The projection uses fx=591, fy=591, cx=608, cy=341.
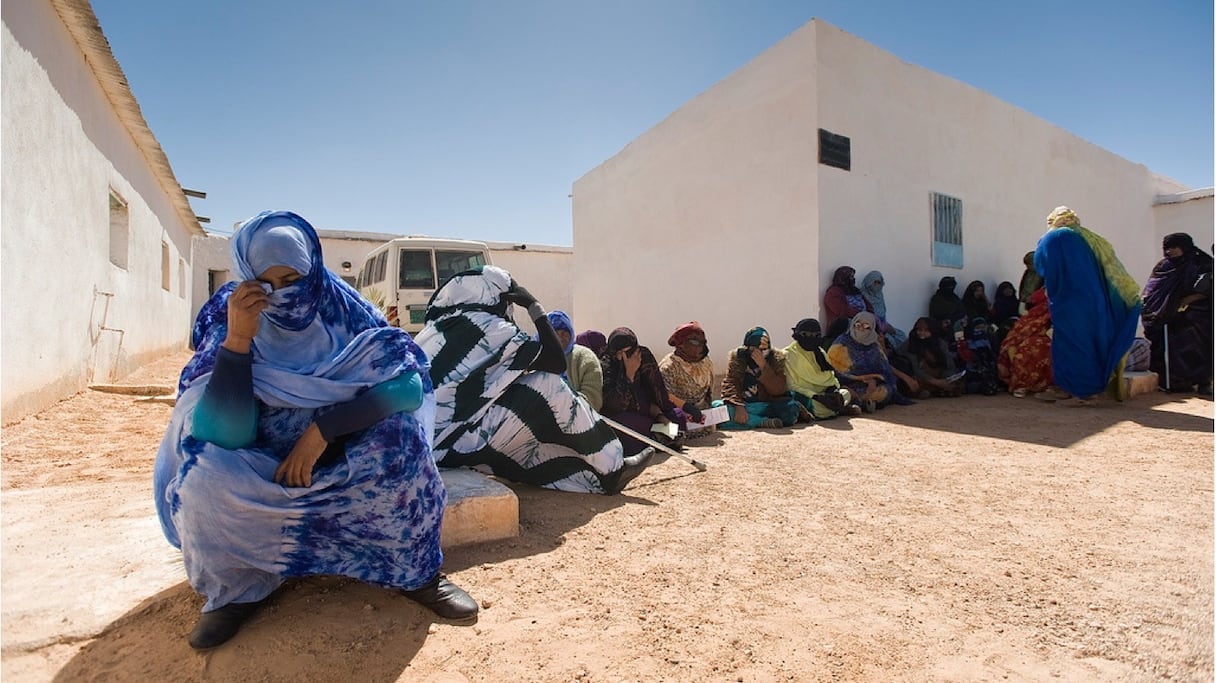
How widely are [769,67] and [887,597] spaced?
664 cm

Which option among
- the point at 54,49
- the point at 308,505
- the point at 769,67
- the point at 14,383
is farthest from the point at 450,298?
the point at 769,67

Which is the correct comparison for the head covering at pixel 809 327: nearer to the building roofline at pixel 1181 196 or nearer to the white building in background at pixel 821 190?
the white building in background at pixel 821 190

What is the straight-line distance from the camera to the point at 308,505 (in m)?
1.55

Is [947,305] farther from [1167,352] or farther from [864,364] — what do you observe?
[864,364]

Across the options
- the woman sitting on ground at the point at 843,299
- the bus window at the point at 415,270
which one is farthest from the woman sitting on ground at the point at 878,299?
the bus window at the point at 415,270

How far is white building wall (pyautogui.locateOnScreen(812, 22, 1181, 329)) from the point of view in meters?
6.57

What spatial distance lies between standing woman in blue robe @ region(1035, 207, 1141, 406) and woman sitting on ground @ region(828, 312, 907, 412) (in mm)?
1437

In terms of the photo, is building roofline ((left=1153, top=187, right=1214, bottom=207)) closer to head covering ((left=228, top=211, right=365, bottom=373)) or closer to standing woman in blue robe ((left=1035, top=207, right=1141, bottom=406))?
standing woman in blue robe ((left=1035, top=207, right=1141, bottom=406))

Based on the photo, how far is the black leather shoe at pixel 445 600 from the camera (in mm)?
1621

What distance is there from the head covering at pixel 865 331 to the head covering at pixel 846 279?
0.68 metres

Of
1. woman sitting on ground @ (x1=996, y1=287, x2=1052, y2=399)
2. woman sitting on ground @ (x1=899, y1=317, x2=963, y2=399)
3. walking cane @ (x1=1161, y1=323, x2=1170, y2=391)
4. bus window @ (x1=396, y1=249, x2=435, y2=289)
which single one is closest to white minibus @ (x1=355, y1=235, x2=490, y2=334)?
bus window @ (x1=396, y1=249, x2=435, y2=289)

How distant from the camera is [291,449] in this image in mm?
1577

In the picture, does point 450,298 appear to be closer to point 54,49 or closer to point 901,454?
point 901,454

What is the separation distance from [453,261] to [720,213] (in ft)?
12.9
